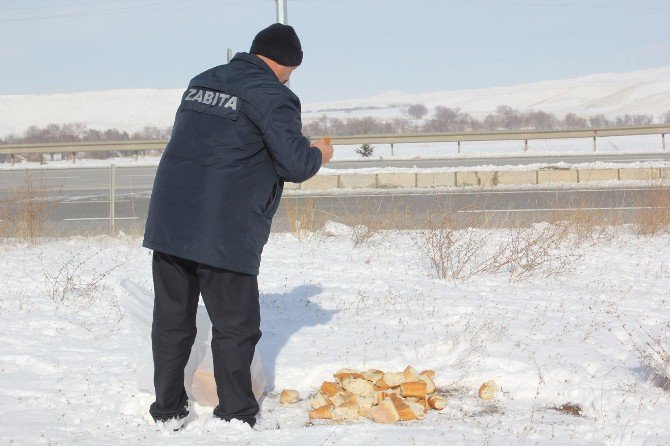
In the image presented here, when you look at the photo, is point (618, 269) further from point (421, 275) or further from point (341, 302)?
point (341, 302)

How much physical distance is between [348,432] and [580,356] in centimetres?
168

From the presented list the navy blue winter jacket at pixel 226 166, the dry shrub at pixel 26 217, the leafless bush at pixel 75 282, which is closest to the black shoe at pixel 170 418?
the navy blue winter jacket at pixel 226 166

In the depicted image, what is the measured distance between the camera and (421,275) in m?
7.78

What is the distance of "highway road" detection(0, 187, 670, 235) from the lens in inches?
425

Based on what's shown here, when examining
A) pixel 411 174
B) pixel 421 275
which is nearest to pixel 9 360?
pixel 421 275

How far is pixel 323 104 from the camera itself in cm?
11862

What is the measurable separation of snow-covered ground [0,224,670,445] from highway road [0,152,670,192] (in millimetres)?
13450

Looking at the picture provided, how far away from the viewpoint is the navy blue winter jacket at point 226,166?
3750 millimetres

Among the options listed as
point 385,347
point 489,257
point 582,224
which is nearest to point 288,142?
point 385,347

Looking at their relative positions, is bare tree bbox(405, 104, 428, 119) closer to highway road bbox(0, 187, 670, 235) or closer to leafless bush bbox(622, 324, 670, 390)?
highway road bbox(0, 187, 670, 235)

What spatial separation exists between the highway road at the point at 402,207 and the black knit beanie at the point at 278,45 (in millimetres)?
5937

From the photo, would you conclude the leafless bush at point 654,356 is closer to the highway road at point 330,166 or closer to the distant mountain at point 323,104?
the highway road at point 330,166

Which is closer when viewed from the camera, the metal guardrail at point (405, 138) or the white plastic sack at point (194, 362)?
the white plastic sack at point (194, 362)

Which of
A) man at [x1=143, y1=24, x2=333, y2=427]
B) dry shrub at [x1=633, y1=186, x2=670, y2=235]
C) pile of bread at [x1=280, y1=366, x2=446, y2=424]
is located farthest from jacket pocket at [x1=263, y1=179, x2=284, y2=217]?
dry shrub at [x1=633, y1=186, x2=670, y2=235]
